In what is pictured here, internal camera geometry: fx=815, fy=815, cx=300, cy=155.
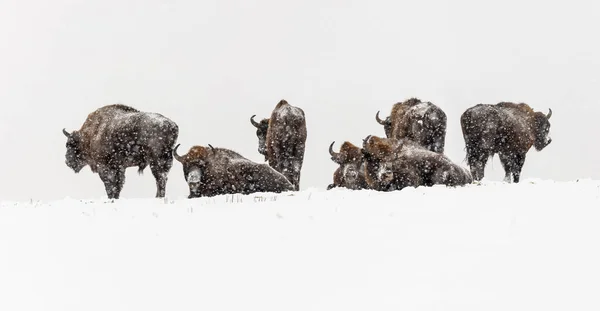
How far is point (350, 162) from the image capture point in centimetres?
1677

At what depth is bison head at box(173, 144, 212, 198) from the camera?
14.7 meters

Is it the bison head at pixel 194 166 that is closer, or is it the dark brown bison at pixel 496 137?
the bison head at pixel 194 166

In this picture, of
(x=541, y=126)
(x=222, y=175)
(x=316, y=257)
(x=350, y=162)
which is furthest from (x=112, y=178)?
(x=316, y=257)

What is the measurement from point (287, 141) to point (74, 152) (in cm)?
511

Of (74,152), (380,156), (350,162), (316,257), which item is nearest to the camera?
(316,257)

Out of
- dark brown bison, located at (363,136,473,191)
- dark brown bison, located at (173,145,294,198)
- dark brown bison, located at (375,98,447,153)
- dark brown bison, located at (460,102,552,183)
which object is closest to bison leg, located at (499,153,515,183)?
dark brown bison, located at (460,102,552,183)

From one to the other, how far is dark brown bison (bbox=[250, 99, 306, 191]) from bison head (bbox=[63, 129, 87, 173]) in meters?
4.55

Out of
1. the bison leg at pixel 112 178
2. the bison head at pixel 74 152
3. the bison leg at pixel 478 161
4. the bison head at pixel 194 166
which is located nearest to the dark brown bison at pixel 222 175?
the bison head at pixel 194 166

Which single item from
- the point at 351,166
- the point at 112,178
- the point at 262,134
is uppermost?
the point at 262,134

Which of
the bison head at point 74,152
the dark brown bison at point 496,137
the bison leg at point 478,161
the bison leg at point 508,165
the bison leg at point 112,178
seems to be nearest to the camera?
the bison leg at point 112,178

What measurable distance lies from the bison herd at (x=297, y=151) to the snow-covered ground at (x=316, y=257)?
4294 millimetres

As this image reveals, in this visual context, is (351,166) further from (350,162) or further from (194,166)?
(194,166)

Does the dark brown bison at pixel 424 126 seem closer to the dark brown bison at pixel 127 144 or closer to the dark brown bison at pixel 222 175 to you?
the dark brown bison at pixel 222 175

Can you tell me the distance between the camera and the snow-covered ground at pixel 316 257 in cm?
672
